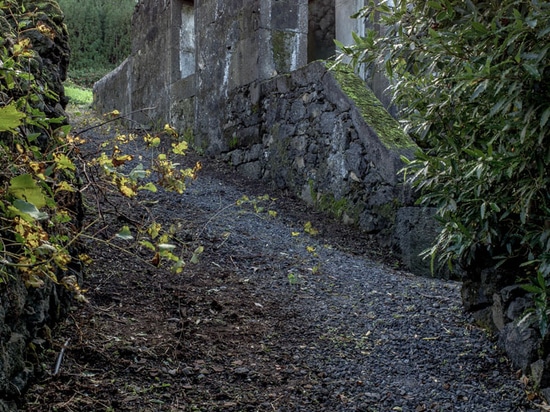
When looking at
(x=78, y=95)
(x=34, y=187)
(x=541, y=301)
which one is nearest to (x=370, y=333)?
(x=541, y=301)

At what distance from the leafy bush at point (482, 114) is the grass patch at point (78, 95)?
12441 millimetres

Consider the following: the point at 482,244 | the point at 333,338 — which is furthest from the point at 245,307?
the point at 482,244

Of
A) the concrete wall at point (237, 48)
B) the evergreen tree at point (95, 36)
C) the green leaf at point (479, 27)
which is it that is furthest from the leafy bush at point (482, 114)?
the evergreen tree at point (95, 36)

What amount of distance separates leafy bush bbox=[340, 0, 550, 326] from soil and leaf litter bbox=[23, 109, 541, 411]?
0.55 metres

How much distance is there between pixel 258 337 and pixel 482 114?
1612mm

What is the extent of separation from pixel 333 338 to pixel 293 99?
389 centimetres

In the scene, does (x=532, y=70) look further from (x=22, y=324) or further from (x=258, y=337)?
(x=22, y=324)

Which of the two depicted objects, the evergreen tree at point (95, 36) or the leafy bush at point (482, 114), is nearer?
the leafy bush at point (482, 114)

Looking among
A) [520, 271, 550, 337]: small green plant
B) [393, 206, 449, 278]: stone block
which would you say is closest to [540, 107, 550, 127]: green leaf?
[520, 271, 550, 337]: small green plant

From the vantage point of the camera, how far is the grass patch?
15161mm

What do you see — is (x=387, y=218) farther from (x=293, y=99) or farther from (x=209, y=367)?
(x=209, y=367)

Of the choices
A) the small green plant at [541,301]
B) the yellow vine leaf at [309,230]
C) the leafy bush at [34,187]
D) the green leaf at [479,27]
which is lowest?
the yellow vine leaf at [309,230]

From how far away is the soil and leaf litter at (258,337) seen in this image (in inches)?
102

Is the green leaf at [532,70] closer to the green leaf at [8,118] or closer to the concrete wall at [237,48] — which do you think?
the green leaf at [8,118]
